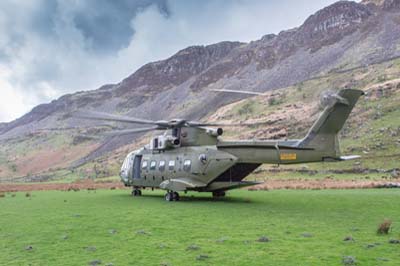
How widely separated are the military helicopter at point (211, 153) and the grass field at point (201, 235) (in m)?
2.79

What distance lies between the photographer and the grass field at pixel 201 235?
9.66m

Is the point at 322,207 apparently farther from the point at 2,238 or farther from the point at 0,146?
the point at 0,146

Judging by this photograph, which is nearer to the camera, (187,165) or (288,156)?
(288,156)

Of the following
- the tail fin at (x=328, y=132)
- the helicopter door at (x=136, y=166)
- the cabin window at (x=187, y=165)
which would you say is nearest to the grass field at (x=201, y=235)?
the tail fin at (x=328, y=132)

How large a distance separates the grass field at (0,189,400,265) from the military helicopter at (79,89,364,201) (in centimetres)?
279

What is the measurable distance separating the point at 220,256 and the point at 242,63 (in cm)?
17253

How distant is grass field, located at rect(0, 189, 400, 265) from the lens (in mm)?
9664

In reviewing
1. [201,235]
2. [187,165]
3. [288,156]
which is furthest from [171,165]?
[201,235]

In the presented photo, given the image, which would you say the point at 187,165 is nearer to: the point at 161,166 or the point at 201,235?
the point at 161,166

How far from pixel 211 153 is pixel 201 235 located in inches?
460

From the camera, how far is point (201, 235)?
12555 mm

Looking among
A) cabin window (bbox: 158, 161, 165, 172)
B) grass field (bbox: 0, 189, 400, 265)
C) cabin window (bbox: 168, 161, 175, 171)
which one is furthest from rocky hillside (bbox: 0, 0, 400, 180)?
grass field (bbox: 0, 189, 400, 265)

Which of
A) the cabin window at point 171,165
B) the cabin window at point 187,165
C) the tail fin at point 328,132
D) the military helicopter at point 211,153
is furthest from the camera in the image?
the cabin window at point 171,165

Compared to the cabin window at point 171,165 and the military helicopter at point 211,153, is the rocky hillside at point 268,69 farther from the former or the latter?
the cabin window at point 171,165
